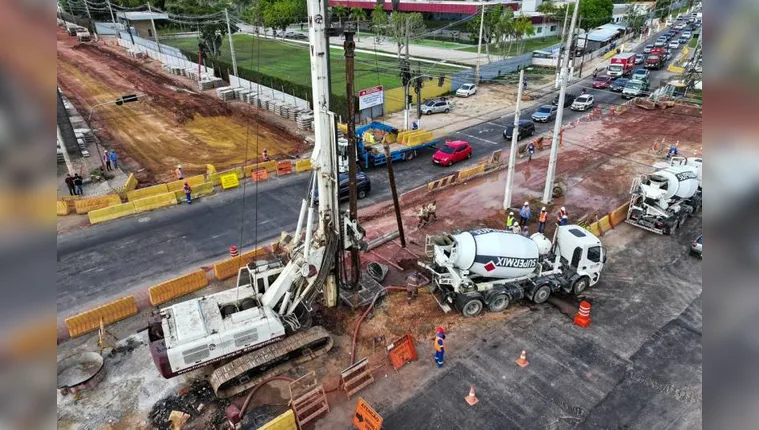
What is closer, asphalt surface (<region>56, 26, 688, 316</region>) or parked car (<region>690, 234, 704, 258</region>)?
asphalt surface (<region>56, 26, 688, 316</region>)

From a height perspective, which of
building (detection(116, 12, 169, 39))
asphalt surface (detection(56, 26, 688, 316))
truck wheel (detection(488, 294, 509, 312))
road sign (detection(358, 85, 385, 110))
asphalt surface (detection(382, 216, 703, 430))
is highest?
building (detection(116, 12, 169, 39))

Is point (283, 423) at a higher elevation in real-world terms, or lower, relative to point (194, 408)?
higher

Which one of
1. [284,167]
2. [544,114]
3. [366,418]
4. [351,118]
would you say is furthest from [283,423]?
[544,114]

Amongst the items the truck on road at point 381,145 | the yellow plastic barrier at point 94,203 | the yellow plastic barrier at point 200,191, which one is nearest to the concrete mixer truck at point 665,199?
the truck on road at point 381,145

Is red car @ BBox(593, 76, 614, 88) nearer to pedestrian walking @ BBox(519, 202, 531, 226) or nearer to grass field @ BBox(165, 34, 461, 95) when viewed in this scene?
grass field @ BBox(165, 34, 461, 95)

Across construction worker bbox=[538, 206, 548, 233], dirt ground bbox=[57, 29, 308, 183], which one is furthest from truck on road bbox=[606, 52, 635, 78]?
construction worker bbox=[538, 206, 548, 233]

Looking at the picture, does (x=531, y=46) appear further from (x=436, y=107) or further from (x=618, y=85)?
(x=436, y=107)
